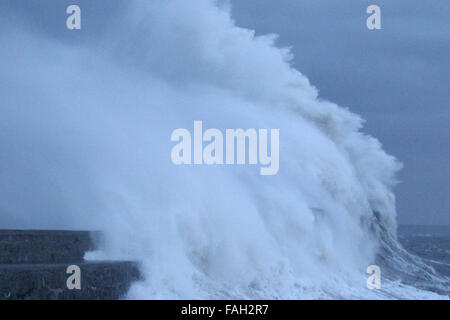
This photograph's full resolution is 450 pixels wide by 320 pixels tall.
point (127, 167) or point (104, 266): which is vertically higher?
point (127, 167)

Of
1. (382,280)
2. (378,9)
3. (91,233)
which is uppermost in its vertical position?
(378,9)

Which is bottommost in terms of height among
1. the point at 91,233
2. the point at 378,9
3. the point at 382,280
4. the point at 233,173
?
the point at 382,280

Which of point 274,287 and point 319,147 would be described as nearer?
point 274,287

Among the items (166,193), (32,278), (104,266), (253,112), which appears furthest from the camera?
(253,112)

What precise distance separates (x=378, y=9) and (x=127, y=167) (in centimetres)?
479

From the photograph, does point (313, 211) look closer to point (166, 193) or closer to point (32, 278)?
point (166, 193)

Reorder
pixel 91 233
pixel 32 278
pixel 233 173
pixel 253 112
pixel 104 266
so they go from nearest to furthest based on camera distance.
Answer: pixel 32 278 → pixel 104 266 → pixel 91 233 → pixel 233 173 → pixel 253 112

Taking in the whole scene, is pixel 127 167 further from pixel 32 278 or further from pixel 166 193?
pixel 32 278

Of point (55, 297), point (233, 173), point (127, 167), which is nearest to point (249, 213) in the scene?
point (233, 173)

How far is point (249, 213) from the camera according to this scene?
494 inches

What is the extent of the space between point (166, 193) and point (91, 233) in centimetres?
164

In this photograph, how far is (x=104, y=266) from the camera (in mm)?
9297

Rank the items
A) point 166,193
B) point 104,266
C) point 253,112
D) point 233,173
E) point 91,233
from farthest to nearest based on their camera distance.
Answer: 1. point 253,112
2. point 233,173
3. point 166,193
4. point 91,233
5. point 104,266
